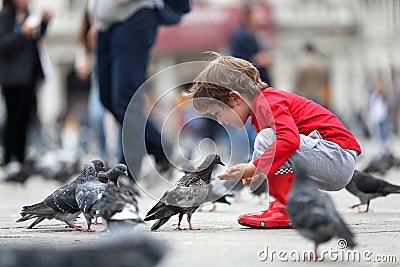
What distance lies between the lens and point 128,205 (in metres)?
3.89

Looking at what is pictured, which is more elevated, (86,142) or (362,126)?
(86,142)

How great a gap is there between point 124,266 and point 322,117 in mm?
2794

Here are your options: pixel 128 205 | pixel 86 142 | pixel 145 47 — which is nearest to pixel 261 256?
pixel 128 205

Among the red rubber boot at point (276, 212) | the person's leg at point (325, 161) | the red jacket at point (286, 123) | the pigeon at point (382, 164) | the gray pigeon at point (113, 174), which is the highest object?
the red jacket at point (286, 123)

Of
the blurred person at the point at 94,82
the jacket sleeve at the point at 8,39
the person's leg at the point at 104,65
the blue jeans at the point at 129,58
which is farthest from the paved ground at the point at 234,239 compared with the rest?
the jacket sleeve at the point at 8,39

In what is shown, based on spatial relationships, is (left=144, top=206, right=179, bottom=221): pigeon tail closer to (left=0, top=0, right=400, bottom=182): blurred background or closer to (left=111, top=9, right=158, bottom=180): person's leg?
(left=111, top=9, right=158, bottom=180): person's leg

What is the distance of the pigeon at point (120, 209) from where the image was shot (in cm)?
388

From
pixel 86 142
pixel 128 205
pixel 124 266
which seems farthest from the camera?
pixel 86 142

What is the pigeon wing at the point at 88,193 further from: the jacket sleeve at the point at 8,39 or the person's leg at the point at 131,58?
the jacket sleeve at the point at 8,39

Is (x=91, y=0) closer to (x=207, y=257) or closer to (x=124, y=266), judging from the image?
(x=207, y=257)

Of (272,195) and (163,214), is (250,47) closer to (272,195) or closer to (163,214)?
(272,195)

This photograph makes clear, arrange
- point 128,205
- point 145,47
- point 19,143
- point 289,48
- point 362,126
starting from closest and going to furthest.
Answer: point 128,205, point 145,47, point 19,143, point 362,126, point 289,48

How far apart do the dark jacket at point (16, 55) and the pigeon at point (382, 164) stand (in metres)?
3.42

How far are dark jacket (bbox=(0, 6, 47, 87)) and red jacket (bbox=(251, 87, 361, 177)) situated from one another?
19.1 ft
